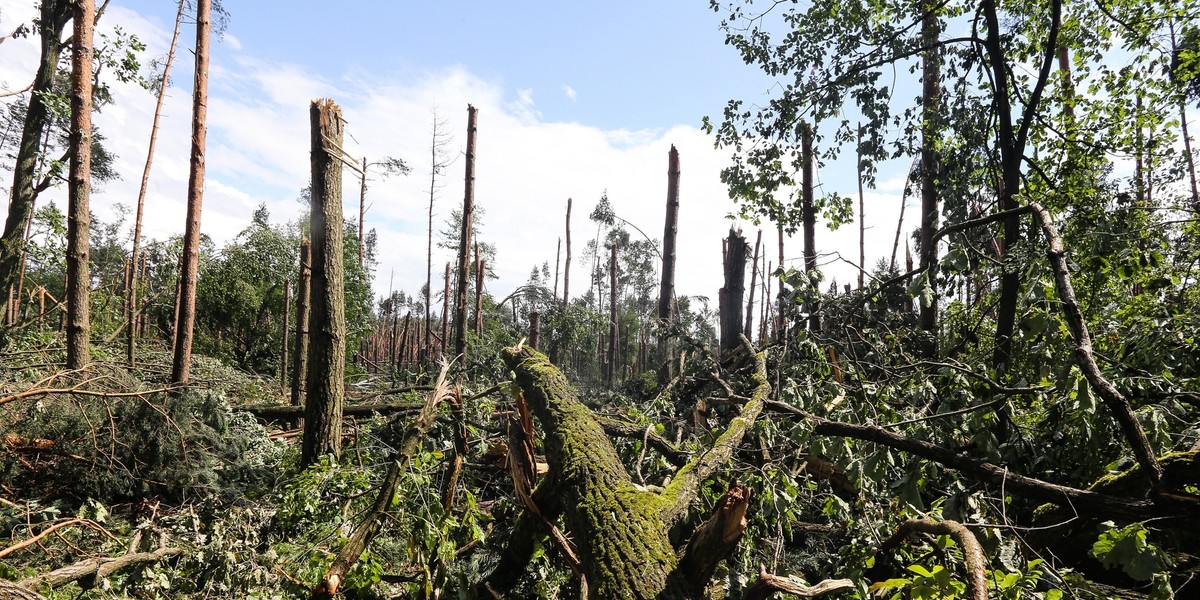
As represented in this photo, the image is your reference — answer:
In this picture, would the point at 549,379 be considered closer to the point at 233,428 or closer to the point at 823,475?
the point at 823,475

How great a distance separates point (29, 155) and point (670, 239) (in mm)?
8933

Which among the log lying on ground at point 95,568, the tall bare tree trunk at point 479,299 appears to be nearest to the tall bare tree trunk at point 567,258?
the tall bare tree trunk at point 479,299

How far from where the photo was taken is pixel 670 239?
420 inches

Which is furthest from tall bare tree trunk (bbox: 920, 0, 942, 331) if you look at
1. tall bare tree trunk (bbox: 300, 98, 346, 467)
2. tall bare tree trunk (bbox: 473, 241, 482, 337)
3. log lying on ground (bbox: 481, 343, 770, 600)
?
tall bare tree trunk (bbox: 473, 241, 482, 337)

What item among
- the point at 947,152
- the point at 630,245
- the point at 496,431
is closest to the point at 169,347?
the point at 496,431

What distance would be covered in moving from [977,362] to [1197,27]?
3.37m

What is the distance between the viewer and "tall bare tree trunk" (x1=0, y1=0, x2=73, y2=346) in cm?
692

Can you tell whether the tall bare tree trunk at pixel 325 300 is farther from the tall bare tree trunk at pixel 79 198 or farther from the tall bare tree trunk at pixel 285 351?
the tall bare tree trunk at pixel 285 351

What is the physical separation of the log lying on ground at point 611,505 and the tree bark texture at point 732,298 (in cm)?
459

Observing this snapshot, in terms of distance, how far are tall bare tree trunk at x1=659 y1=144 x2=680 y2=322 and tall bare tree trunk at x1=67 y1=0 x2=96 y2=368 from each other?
715 cm

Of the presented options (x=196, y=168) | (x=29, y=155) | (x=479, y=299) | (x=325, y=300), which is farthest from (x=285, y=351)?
(x=325, y=300)

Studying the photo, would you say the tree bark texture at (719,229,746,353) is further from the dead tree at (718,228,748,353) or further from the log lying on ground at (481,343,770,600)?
the log lying on ground at (481,343,770,600)

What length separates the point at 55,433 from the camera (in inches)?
215

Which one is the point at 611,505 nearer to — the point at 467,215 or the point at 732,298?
the point at 732,298
